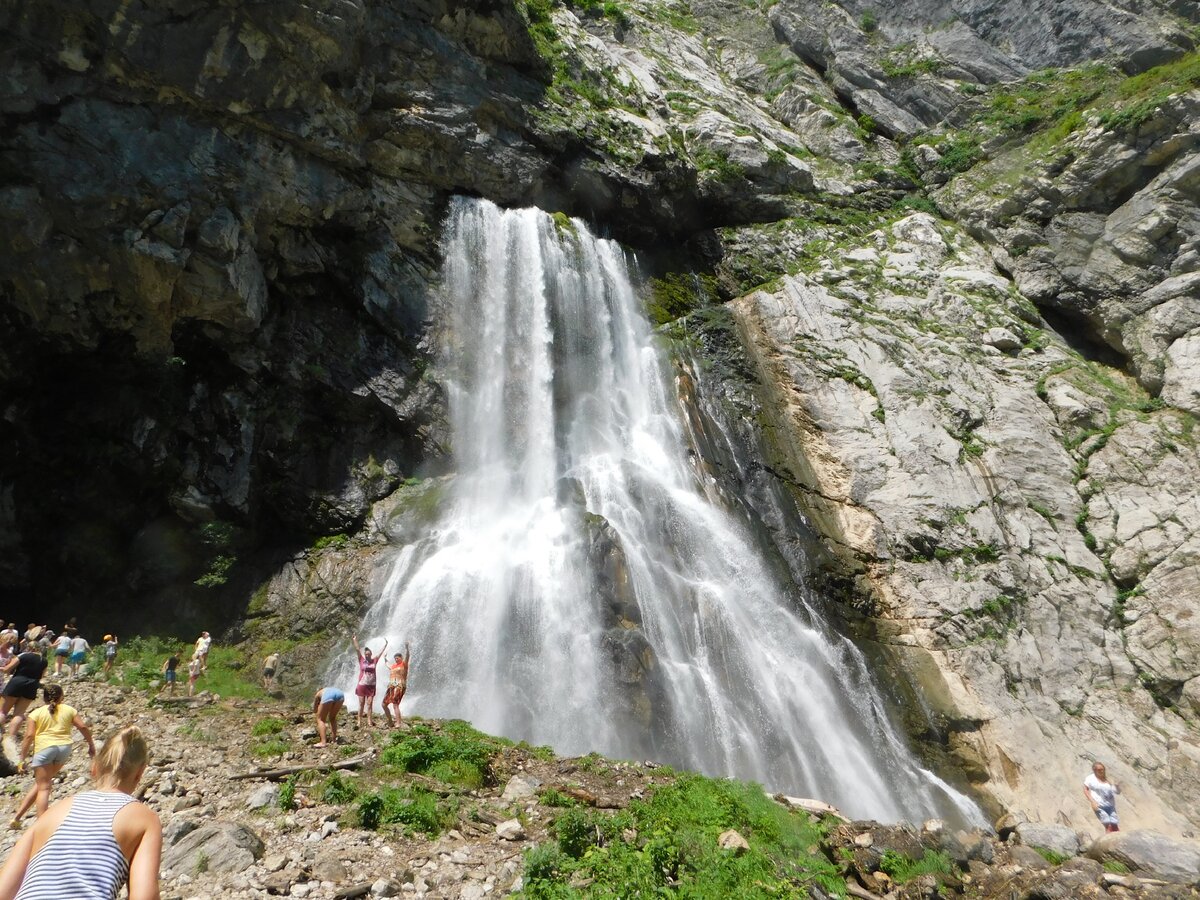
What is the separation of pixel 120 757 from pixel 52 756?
4.59 meters

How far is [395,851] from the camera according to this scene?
16.9 ft

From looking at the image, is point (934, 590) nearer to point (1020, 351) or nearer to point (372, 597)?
point (1020, 351)

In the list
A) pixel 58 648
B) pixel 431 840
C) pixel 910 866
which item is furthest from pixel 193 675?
pixel 910 866

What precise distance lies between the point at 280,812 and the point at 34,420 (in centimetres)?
1680

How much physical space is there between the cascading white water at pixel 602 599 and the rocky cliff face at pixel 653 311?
1344mm

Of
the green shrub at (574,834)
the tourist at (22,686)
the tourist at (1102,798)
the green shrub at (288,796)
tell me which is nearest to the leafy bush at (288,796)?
the green shrub at (288,796)

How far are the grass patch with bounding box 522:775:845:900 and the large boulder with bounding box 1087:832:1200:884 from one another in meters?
3.84

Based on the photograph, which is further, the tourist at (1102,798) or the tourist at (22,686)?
the tourist at (1102,798)

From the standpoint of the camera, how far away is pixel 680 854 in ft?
17.0

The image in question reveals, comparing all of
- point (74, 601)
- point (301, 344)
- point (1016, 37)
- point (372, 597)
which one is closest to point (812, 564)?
point (372, 597)

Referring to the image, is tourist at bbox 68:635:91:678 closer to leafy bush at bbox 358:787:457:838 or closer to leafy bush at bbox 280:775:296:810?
leafy bush at bbox 280:775:296:810

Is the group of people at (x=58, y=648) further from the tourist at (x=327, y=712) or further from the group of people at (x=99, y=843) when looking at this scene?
the group of people at (x=99, y=843)

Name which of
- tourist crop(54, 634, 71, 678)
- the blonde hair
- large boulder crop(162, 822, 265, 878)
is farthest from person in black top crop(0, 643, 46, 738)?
the blonde hair

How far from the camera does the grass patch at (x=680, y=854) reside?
4582 mm
